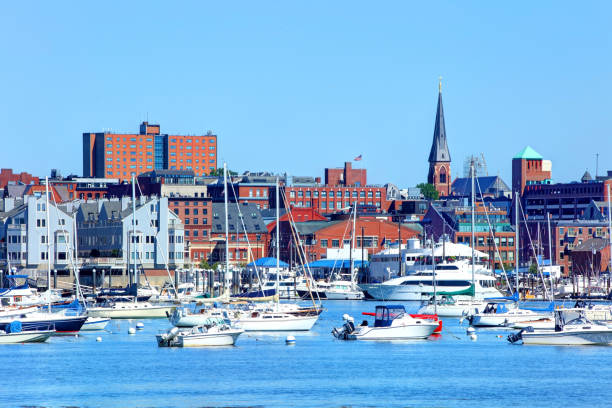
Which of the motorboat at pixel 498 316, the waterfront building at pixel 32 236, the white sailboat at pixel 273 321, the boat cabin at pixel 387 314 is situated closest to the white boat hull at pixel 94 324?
the white sailboat at pixel 273 321

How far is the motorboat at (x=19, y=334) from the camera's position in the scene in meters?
85.8

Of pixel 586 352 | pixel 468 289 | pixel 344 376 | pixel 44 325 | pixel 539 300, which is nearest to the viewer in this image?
pixel 344 376

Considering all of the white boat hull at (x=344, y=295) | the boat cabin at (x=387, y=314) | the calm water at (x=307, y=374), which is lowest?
the white boat hull at (x=344, y=295)

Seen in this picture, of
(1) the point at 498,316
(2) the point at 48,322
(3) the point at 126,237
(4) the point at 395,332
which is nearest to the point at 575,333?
(4) the point at 395,332

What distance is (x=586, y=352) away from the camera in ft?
264

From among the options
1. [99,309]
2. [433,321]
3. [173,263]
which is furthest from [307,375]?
[173,263]

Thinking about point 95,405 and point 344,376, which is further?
point 344,376

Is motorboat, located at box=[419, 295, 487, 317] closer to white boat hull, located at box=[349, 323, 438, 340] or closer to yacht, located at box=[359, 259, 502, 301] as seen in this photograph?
yacht, located at box=[359, 259, 502, 301]

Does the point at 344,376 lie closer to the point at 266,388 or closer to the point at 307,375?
the point at 307,375

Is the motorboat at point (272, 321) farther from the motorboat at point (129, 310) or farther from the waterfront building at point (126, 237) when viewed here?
the waterfront building at point (126, 237)

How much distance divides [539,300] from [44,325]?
8737 cm

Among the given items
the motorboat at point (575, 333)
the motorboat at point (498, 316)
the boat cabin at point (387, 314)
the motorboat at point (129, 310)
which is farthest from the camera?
the motorboat at point (129, 310)

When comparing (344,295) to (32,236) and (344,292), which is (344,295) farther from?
(32,236)

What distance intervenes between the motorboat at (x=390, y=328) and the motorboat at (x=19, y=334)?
59.5 feet
